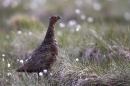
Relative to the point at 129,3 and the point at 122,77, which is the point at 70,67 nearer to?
the point at 122,77

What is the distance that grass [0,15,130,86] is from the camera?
6191mm

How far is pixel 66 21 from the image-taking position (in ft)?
45.8

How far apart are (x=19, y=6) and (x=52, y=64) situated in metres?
8.89

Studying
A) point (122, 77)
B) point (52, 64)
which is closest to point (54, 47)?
point (52, 64)

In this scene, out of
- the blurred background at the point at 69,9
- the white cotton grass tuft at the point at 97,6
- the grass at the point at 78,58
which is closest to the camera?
the grass at the point at 78,58

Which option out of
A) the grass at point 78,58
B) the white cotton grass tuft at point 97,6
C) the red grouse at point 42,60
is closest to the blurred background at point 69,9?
the white cotton grass tuft at point 97,6

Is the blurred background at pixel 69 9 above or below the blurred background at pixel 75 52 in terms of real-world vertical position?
above

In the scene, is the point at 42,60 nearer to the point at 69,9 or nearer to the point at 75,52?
the point at 75,52

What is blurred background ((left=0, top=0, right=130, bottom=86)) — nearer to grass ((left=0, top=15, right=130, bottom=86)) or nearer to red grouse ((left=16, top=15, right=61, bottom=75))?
grass ((left=0, top=15, right=130, bottom=86))

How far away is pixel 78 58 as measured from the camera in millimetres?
7488

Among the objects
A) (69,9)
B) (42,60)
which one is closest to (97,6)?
(69,9)

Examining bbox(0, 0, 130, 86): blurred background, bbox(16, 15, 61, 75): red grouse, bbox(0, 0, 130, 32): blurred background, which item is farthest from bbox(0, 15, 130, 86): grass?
bbox(0, 0, 130, 32): blurred background

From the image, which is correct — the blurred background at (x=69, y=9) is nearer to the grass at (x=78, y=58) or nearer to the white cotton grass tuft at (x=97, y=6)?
the white cotton grass tuft at (x=97, y=6)

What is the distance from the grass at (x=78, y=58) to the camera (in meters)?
6.19
